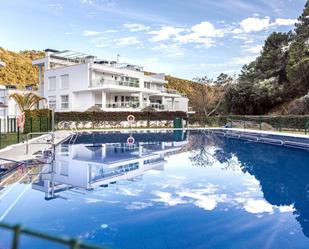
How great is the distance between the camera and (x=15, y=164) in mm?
11703

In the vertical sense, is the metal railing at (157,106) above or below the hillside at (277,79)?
below

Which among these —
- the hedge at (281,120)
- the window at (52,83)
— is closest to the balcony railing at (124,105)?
the window at (52,83)

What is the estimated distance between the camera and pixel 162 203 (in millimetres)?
8008

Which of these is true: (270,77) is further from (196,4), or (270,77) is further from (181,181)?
(181,181)

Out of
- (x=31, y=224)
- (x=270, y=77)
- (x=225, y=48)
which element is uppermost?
(x=225, y=48)

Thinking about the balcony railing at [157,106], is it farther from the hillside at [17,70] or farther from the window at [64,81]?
the hillside at [17,70]

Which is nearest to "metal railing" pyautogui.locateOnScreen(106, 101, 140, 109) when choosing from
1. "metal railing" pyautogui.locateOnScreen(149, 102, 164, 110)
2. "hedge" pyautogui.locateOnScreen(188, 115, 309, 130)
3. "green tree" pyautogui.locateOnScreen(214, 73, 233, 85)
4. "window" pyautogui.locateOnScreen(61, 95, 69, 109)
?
"metal railing" pyautogui.locateOnScreen(149, 102, 164, 110)

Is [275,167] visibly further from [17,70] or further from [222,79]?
[17,70]

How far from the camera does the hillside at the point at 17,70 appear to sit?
55.1 metres

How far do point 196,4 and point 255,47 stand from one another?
18.8 metres

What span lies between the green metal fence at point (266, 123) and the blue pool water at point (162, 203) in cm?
1305

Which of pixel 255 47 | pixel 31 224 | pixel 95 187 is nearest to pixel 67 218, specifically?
pixel 31 224

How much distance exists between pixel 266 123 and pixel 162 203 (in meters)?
23.4

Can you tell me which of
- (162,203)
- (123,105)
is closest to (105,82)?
(123,105)
